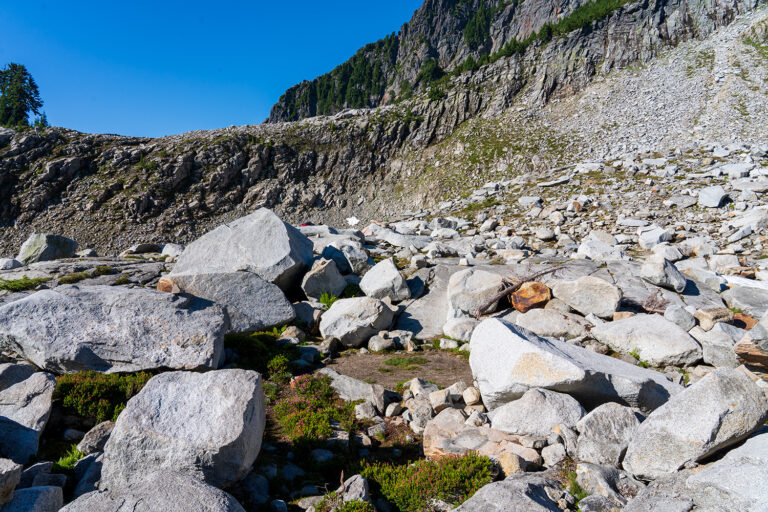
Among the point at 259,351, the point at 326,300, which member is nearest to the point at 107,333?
the point at 259,351

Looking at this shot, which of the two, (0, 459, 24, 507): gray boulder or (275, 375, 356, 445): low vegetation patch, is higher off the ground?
(0, 459, 24, 507): gray boulder

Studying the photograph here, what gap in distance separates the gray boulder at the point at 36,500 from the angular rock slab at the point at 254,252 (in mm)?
9330

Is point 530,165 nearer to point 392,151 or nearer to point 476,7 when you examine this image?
point 392,151

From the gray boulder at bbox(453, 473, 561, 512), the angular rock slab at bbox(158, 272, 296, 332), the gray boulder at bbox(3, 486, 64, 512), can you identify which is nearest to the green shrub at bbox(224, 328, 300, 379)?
the angular rock slab at bbox(158, 272, 296, 332)

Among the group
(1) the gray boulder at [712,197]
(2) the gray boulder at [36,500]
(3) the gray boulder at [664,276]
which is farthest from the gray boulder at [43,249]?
(1) the gray boulder at [712,197]

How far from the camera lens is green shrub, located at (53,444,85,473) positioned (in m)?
5.67

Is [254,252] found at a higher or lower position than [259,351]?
higher

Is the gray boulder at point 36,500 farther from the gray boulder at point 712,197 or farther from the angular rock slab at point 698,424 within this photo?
the gray boulder at point 712,197

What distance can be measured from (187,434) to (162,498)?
1.34 meters

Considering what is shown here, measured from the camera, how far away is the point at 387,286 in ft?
48.4

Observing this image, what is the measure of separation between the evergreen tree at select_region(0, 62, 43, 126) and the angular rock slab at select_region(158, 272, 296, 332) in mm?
94210

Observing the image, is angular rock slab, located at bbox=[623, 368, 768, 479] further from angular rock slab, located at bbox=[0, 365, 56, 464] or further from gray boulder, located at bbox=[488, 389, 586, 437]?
angular rock slab, located at bbox=[0, 365, 56, 464]

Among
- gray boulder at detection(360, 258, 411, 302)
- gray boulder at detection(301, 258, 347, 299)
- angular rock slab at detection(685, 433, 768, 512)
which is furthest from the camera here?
gray boulder at detection(360, 258, 411, 302)

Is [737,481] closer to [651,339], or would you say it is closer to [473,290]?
[651,339]
